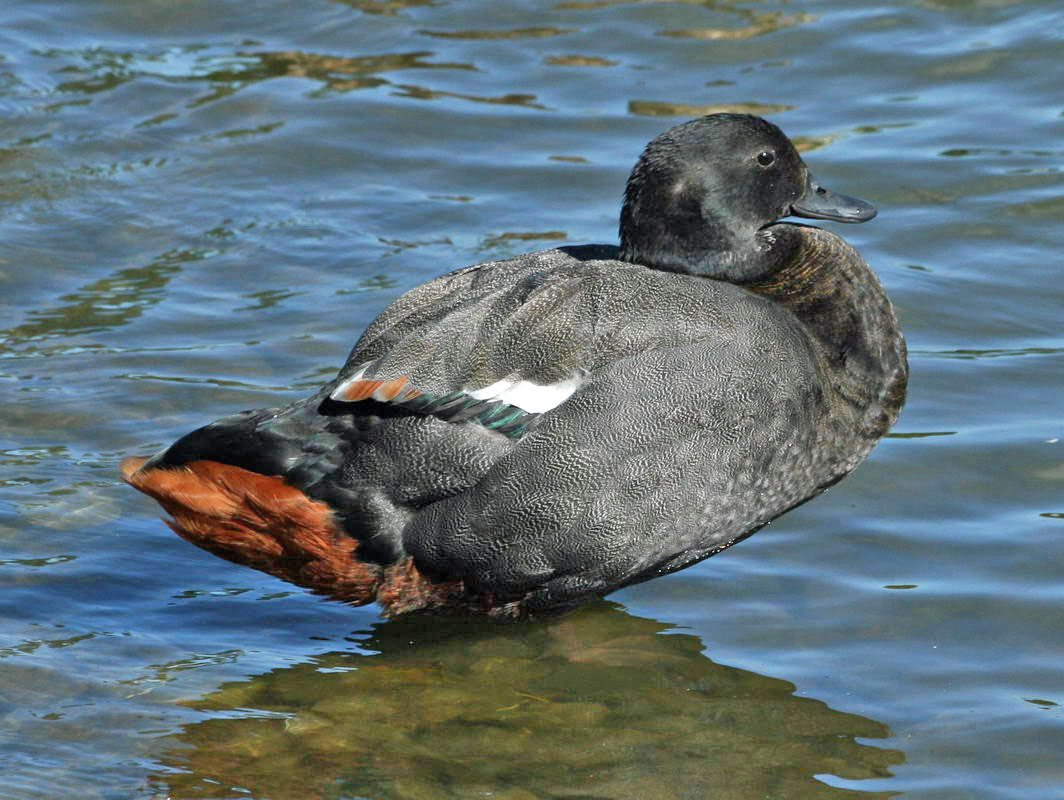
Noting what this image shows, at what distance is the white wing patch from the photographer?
5.00 m

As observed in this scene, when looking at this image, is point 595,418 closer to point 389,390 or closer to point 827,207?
point 389,390

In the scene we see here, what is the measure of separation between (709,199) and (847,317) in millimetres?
633

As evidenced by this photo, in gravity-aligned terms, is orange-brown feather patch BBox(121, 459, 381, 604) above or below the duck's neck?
below

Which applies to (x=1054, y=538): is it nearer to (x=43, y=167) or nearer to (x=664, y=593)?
(x=664, y=593)

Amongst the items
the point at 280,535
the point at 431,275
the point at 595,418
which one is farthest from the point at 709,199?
the point at 431,275

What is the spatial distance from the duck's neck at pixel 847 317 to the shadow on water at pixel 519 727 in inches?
41.4

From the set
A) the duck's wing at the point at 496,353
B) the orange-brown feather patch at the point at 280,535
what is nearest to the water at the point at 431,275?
the orange-brown feather patch at the point at 280,535

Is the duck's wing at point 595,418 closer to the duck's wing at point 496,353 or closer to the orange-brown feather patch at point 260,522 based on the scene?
the duck's wing at point 496,353

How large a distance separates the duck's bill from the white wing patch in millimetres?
1285

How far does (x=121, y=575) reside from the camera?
5.77 m

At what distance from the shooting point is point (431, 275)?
802cm

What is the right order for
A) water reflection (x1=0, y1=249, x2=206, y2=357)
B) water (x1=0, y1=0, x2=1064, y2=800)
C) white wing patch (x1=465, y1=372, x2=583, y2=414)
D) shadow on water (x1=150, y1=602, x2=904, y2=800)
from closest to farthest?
shadow on water (x1=150, y1=602, x2=904, y2=800) → water (x1=0, y1=0, x2=1064, y2=800) → white wing patch (x1=465, y1=372, x2=583, y2=414) → water reflection (x1=0, y1=249, x2=206, y2=357)

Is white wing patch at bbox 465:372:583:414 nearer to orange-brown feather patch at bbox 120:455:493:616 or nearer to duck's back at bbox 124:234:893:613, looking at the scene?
duck's back at bbox 124:234:893:613

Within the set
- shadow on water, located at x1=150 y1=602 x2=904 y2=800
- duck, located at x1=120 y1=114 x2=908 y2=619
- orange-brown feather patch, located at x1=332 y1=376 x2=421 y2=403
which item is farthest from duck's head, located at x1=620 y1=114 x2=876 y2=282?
shadow on water, located at x1=150 y1=602 x2=904 y2=800
